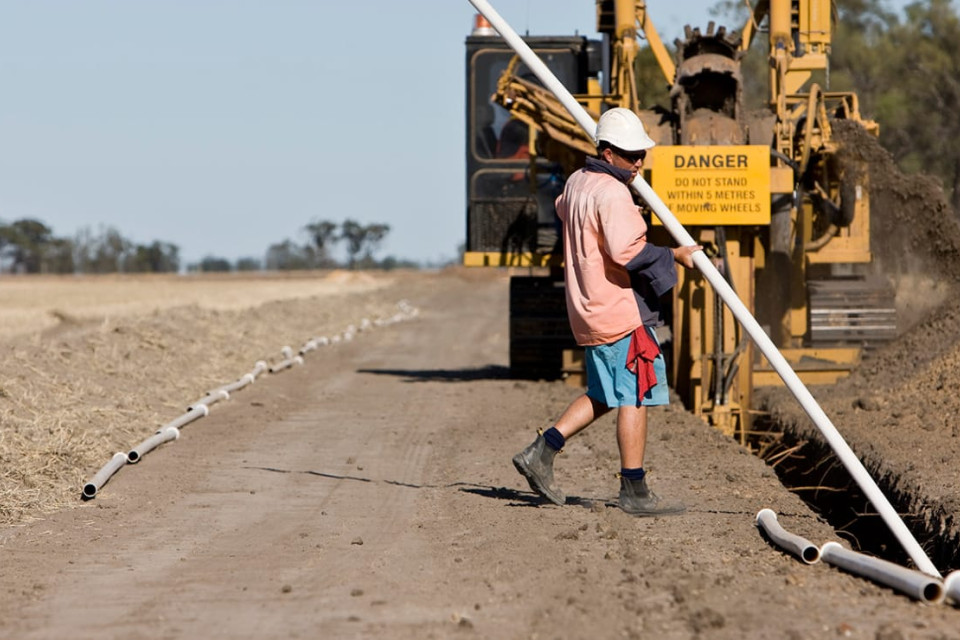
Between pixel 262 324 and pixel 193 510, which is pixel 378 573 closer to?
pixel 193 510

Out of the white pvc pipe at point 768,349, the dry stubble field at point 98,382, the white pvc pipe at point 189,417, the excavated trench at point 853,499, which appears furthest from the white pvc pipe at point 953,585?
the white pvc pipe at point 189,417

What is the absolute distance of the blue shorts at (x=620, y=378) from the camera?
23.6 feet

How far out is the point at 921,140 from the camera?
4716cm

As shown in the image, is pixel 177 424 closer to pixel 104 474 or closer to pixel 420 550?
pixel 104 474

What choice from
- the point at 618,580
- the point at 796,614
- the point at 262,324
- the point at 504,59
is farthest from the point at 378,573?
the point at 262,324

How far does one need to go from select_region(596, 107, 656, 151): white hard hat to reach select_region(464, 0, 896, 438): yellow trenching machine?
363 centimetres

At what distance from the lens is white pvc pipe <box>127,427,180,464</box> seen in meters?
9.34

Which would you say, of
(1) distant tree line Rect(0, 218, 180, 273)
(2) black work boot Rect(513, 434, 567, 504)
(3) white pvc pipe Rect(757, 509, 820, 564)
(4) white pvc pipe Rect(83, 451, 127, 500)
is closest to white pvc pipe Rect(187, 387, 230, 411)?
(4) white pvc pipe Rect(83, 451, 127, 500)

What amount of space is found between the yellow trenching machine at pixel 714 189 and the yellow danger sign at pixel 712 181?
0.04 feet

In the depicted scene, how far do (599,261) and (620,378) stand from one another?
61 cm

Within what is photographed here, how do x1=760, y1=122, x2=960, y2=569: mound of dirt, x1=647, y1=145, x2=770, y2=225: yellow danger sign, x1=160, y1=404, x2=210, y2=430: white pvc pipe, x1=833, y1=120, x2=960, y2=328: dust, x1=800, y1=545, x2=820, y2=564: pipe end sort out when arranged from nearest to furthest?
1. x1=800, y1=545, x2=820, y2=564: pipe end
2. x1=760, y1=122, x2=960, y2=569: mound of dirt
3. x1=647, y1=145, x2=770, y2=225: yellow danger sign
4. x1=160, y1=404, x2=210, y2=430: white pvc pipe
5. x1=833, y1=120, x2=960, y2=328: dust

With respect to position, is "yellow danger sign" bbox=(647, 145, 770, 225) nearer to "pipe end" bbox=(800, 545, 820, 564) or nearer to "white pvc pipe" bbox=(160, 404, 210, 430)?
"white pvc pipe" bbox=(160, 404, 210, 430)

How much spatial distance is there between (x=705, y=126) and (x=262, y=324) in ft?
46.5

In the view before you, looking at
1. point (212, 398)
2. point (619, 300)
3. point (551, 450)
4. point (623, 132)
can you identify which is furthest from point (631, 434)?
Result: point (212, 398)
